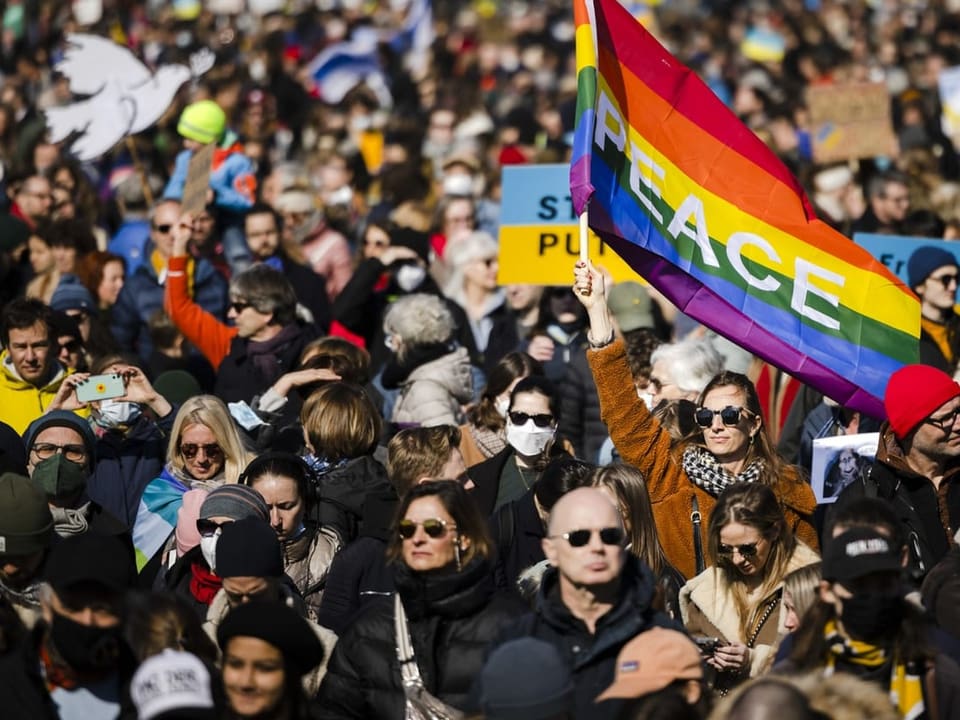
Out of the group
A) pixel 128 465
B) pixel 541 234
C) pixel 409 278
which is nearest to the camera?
pixel 128 465

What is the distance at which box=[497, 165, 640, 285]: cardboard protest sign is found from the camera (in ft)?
35.9

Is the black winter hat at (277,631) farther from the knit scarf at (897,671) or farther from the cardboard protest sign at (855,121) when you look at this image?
the cardboard protest sign at (855,121)

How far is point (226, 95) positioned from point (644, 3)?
12824 mm

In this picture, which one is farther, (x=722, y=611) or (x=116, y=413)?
(x=116, y=413)

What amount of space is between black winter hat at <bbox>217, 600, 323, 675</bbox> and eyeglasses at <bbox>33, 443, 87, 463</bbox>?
2.67 metres

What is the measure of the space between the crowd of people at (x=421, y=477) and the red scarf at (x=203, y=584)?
14 millimetres

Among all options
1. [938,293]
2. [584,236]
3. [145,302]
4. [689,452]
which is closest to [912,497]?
[689,452]

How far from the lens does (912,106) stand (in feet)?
60.4

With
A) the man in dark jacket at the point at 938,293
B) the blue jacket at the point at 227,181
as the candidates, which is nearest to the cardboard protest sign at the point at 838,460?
the man in dark jacket at the point at 938,293

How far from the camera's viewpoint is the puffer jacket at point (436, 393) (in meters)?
9.48

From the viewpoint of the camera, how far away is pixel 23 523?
253 inches

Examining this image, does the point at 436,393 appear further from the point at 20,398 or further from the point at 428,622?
the point at 428,622

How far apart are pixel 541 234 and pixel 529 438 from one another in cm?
330

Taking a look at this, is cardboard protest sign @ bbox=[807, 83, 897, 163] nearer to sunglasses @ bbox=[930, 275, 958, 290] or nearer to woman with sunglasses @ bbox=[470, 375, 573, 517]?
sunglasses @ bbox=[930, 275, 958, 290]
